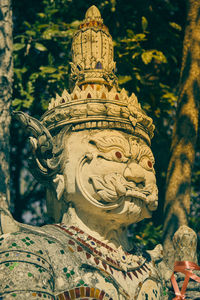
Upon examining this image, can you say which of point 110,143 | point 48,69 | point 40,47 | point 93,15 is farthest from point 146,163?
point 40,47

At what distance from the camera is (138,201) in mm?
4438

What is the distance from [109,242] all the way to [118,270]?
1.09ft

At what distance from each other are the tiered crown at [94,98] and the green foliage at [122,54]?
2.02 m

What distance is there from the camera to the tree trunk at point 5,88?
4969 millimetres

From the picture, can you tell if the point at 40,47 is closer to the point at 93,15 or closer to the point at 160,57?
the point at 160,57

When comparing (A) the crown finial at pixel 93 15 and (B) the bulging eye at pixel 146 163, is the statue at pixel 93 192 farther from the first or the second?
(A) the crown finial at pixel 93 15

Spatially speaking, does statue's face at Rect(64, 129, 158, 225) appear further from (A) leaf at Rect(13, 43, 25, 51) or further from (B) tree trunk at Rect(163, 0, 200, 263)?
(A) leaf at Rect(13, 43, 25, 51)

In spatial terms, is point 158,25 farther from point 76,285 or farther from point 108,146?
point 76,285

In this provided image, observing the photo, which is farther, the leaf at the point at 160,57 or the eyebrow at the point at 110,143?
the leaf at the point at 160,57

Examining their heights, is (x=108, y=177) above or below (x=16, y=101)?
below

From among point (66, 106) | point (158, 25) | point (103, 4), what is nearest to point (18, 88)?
point (103, 4)

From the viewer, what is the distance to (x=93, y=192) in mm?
4309

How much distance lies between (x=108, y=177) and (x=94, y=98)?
0.71m

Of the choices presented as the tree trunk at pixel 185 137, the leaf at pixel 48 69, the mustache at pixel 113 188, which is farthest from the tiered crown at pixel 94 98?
the leaf at pixel 48 69
